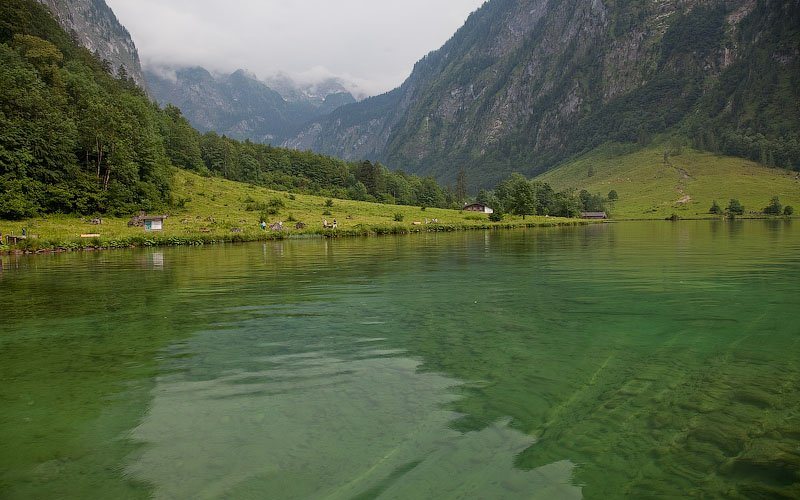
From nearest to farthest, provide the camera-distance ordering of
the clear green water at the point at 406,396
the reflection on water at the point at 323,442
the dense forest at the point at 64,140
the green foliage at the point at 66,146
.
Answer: the reflection on water at the point at 323,442, the clear green water at the point at 406,396, the green foliage at the point at 66,146, the dense forest at the point at 64,140

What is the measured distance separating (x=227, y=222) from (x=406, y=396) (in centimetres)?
8428

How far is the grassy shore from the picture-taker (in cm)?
6625

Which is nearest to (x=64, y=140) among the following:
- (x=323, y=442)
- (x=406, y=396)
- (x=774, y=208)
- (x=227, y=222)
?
(x=227, y=222)

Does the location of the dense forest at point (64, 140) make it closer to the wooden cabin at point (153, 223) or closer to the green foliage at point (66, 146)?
the green foliage at point (66, 146)

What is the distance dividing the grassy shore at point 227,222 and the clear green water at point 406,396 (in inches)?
1946

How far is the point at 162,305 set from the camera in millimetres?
21938

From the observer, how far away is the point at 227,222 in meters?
87.9

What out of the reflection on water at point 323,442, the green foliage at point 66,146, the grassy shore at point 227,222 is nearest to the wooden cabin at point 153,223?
the grassy shore at point 227,222

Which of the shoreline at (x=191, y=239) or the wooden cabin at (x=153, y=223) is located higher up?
the wooden cabin at (x=153, y=223)

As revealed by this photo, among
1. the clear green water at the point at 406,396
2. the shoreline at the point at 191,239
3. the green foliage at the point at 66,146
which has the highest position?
the green foliage at the point at 66,146

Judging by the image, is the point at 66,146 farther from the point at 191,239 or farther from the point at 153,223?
the point at 191,239

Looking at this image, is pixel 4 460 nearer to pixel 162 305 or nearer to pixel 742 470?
pixel 742 470

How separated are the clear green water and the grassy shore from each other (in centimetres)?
4942

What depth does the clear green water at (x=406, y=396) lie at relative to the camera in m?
6.95
